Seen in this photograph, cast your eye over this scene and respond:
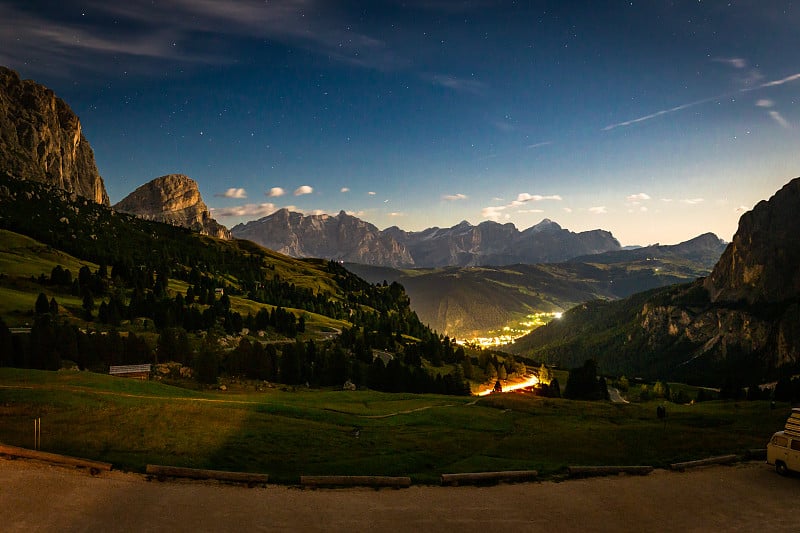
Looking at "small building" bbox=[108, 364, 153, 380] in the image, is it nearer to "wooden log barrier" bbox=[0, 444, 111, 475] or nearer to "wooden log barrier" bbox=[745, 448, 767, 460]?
"wooden log barrier" bbox=[0, 444, 111, 475]

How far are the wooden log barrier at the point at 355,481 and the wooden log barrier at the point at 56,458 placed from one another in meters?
10.2

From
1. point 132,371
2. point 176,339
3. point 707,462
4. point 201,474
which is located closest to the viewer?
point 201,474

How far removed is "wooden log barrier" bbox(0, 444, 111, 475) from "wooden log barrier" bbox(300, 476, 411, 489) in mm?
10154

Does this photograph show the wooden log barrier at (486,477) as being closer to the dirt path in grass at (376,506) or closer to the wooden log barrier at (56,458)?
the dirt path in grass at (376,506)

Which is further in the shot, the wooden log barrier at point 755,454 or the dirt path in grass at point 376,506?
the wooden log barrier at point 755,454

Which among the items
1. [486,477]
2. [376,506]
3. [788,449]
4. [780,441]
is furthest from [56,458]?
[780,441]

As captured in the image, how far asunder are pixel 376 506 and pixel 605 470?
15.3 m

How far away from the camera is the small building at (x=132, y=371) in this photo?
283 ft

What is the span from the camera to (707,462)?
3144cm

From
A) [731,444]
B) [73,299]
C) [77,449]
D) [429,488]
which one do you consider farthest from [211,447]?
[73,299]

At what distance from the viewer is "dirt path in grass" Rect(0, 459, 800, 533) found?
18453 millimetres

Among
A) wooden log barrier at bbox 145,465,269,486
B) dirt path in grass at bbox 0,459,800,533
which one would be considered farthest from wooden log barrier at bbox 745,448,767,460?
wooden log barrier at bbox 145,465,269,486

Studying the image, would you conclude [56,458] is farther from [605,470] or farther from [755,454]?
[755,454]

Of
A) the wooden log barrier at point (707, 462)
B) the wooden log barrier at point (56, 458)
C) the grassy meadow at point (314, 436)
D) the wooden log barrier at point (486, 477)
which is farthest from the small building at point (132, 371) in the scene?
the wooden log barrier at point (707, 462)
